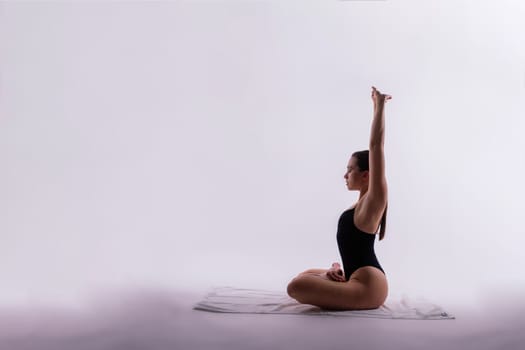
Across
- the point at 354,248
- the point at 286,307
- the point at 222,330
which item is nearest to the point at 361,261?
the point at 354,248

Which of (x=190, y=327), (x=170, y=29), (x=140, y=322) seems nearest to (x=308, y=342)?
(x=190, y=327)

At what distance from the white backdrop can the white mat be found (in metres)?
0.54

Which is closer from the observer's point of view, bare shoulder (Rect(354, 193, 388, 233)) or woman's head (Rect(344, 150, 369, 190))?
bare shoulder (Rect(354, 193, 388, 233))

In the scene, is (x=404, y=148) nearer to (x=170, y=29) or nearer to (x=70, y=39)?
(x=170, y=29)

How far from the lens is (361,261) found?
2176 mm

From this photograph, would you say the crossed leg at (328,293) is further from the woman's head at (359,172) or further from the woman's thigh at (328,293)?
the woman's head at (359,172)

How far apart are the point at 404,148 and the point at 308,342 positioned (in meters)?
1.91

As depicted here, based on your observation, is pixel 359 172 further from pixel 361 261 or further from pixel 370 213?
pixel 361 261

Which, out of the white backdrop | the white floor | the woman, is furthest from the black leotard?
the white backdrop

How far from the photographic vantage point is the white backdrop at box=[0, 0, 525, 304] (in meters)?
3.16

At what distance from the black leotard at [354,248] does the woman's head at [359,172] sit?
0.14 meters

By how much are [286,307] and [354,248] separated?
33 cm

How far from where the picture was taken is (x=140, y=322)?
180 cm

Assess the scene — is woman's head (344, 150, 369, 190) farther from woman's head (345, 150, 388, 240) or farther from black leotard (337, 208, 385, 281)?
black leotard (337, 208, 385, 281)
